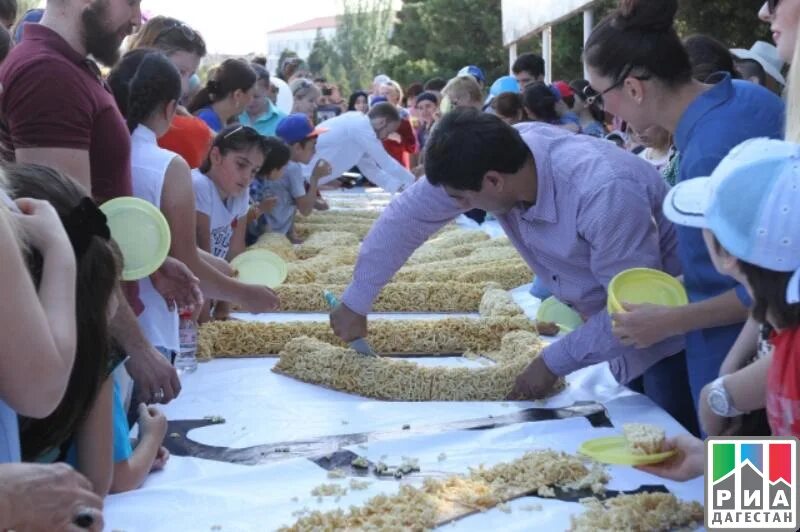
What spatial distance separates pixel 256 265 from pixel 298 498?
6.35 feet

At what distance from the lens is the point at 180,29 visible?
12.7 feet

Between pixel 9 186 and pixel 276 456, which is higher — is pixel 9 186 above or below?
above

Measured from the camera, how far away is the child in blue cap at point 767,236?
147 centimetres

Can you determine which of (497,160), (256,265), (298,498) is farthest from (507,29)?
(298,498)

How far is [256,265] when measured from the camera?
Answer: 3.89m

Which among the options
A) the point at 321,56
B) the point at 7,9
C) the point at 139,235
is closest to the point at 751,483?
the point at 139,235

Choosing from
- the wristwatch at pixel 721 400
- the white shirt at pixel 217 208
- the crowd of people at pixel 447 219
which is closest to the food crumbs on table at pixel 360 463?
the crowd of people at pixel 447 219

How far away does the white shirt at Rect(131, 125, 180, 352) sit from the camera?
113 inches

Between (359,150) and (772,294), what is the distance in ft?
23.5

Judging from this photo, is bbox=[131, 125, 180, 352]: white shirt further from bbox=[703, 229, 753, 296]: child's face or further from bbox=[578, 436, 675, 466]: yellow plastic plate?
bbox=[703, 229, 753, 296]: child's face

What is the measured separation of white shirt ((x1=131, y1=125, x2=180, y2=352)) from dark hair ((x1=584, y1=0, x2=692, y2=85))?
127cm

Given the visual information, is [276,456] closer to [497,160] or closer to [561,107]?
[497,160]

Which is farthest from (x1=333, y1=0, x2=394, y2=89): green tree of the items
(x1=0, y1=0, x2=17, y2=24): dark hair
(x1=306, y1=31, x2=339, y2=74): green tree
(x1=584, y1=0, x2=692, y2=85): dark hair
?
(x1=584, y1=0, x2=692, y2=85): dark hair

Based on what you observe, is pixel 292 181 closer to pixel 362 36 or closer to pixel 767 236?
pixel 767 236
